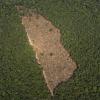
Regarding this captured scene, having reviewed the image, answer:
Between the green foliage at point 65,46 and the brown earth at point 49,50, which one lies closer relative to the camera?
the green foliage at point 65,46

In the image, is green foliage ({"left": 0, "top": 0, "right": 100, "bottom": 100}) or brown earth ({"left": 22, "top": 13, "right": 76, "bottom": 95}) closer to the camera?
green foliage ({"left": 0, "top": 0, "right": 100, "bottom": 100})

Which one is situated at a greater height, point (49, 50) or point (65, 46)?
point (65, 46)

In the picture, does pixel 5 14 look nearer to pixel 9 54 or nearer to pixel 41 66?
pixel 9 54
